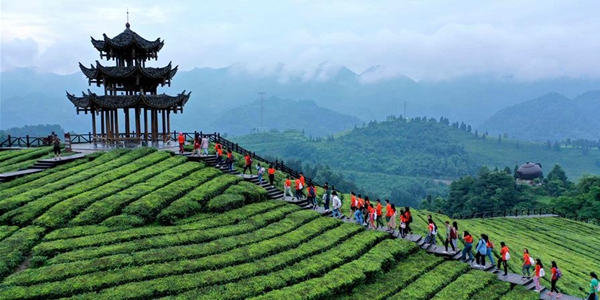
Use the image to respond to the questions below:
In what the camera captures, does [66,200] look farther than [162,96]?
No

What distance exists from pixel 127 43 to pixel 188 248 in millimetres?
22664

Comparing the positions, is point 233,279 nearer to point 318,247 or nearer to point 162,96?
point 318,247

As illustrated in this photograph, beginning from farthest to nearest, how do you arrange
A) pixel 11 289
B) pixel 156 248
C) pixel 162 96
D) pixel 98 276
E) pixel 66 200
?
pixel 162 96
pixel 66 200
pixel 156 248
pixel 98 276
pixel 11 289

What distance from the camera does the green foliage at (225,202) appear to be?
2495cm

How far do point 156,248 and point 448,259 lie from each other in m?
15.2

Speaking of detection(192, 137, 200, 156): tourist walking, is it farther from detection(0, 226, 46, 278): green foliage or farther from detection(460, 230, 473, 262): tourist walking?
detection(460, 230, 473, 262): tourist walking

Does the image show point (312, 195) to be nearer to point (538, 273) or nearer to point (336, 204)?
point (336, 204)

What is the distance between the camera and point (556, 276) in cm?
2086

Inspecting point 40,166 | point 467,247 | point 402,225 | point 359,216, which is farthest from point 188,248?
point 40,166

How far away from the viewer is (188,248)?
19656 millimetres

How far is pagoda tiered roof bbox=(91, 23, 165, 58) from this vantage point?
3559 centimetres

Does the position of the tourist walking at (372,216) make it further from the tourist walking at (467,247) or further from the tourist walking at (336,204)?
the tourist walking at (467,247)

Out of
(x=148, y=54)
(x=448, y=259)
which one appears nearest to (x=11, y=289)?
(x=448, y=259)

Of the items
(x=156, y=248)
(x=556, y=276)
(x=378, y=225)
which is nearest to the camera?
(x=156, y=248)
